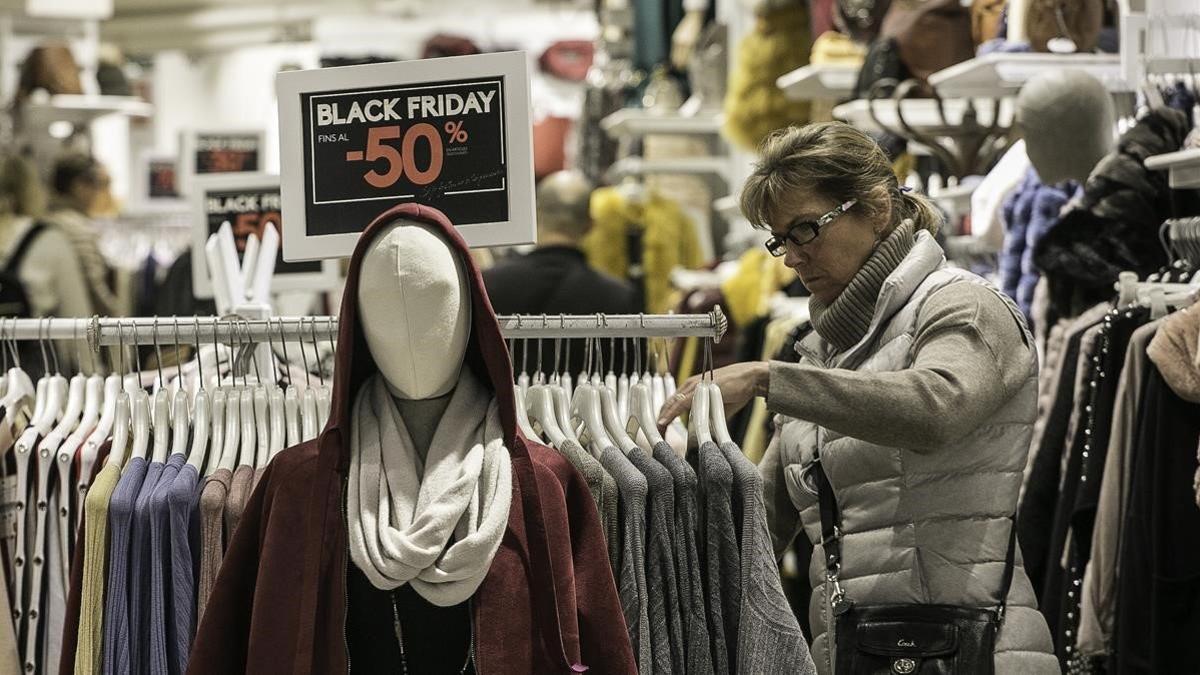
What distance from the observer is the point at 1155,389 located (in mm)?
2975

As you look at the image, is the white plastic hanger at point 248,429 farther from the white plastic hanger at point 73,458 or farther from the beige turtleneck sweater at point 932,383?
the beige turtleneck sweater at point 932,383

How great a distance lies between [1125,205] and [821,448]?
1.31m

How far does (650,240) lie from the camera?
294 inches

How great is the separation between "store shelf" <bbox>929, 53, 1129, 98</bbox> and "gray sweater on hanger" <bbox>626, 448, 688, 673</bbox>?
84.1 inches

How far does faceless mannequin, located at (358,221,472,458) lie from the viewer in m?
2.07

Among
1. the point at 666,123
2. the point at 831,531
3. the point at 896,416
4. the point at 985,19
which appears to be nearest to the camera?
the point at 896,416

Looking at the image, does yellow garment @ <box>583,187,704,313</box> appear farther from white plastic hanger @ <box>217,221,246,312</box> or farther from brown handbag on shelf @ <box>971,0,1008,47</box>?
white plastic hanger @ <box>217,221,246,312</box>

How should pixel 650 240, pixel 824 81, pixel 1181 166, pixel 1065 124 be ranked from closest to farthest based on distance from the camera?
pixel 1181 166, pixel 1065 124, pixel 824 81, pixel 650 240

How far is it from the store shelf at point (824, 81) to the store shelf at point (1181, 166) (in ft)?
6.65

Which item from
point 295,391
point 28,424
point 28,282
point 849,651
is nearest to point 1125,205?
point 849,651

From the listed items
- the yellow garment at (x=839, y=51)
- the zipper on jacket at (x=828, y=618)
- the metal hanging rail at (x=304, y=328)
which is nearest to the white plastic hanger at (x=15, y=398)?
the metal hanging rail at (x=304, y=328)

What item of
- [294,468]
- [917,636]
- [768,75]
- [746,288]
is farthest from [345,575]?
[768,75]

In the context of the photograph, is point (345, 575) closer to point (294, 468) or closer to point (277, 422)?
point (294, 468)

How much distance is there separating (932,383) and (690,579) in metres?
0.46
